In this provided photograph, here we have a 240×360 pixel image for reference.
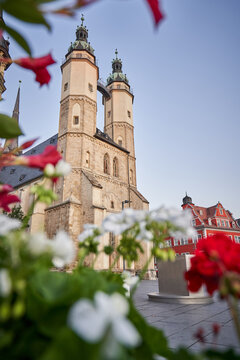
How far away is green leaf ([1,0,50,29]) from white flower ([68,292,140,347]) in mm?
829

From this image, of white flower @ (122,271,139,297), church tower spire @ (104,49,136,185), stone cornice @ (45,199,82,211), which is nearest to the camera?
white flower @ (122,271,139,297)

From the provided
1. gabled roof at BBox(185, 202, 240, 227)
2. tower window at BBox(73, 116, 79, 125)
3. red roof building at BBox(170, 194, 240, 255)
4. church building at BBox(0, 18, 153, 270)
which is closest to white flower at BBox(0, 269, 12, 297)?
church building at BBox(0, 18, 153, 270)

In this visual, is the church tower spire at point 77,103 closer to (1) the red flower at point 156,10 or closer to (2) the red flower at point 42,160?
(2) the red flower at point 42,160

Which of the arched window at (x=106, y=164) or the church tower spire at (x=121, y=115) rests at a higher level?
the church tower spire at (x=121, y=115)

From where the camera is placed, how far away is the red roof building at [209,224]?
3512 cm

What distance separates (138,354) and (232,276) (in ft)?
1.27

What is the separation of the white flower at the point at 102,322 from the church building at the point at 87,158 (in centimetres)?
1690

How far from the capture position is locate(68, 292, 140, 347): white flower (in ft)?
1.33

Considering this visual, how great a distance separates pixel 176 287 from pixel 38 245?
23.1 feet

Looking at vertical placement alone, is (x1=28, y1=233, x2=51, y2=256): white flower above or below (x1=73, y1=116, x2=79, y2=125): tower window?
below

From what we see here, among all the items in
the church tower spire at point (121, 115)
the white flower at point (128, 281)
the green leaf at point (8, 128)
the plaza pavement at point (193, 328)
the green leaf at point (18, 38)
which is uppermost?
the church tower spire at point (121, 115)

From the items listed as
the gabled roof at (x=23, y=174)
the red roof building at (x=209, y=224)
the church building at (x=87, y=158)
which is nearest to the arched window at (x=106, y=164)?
the church building at (x=87, y=158)

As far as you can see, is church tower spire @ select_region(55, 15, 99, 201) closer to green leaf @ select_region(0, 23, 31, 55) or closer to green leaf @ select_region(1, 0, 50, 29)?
green leaf @ select_region(0, 23, 31, 55)

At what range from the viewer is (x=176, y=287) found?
22.0ft
